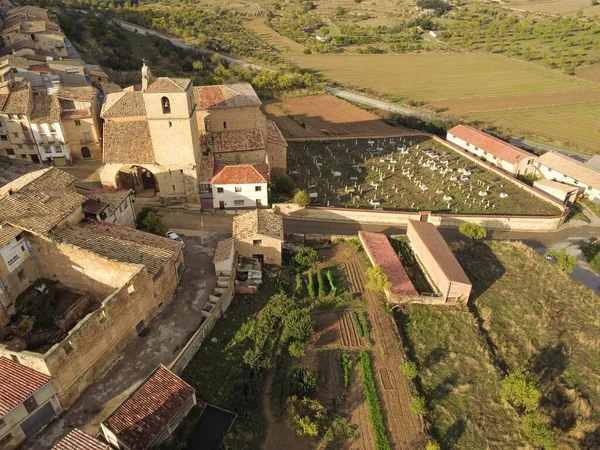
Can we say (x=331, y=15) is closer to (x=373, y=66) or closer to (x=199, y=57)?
(x=373, y=66)

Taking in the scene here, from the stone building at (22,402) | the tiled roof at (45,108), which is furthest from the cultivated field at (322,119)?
the stone building at (22,402)

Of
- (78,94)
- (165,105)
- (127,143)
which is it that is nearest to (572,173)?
(165,105)

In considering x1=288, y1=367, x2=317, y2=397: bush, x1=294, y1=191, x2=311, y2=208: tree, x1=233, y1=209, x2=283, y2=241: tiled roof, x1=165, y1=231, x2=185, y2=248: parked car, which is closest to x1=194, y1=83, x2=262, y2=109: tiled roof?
x1=294, y1=191, x2=311, y2=208: tree

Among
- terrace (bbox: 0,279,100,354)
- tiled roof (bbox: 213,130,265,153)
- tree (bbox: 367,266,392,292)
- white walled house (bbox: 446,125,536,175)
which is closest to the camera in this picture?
terrace (bbox: 0,279,100,354)

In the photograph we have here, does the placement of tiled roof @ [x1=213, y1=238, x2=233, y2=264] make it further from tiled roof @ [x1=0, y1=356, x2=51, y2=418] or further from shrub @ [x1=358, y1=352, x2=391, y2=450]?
tiled roof @ [x1=0, y1=356, x2=51, y2=418]

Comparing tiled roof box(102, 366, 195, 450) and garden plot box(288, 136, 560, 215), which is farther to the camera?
garden plot box(288, 136, 560, 215)

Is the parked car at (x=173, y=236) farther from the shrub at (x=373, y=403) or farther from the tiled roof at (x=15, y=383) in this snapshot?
the shrub at (x=373, y=403)

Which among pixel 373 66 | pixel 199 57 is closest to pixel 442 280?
pixel 199 57

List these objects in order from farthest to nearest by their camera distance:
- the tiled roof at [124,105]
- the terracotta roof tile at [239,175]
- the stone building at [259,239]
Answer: the tiled roof at [124,105], the terracotta roof tile at [239,175], the stone building at [259,239]
